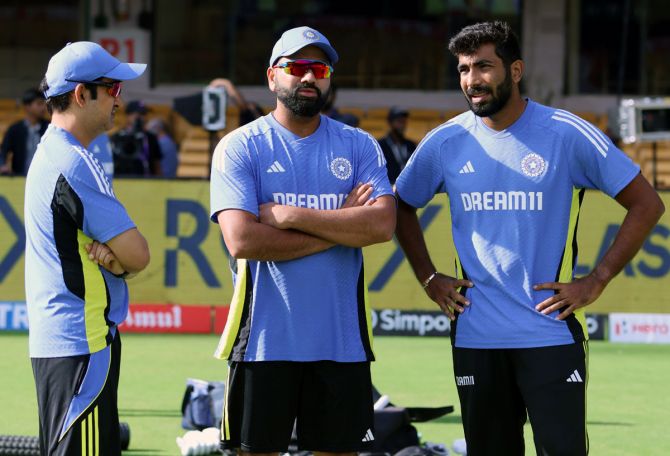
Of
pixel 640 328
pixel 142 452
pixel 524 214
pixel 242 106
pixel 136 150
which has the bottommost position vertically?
pixel 142 452

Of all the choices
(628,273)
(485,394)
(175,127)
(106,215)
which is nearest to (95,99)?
(106,215)

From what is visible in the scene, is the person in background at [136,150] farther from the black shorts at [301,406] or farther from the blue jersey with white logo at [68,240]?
the blue jersey with white logo at [68,240]

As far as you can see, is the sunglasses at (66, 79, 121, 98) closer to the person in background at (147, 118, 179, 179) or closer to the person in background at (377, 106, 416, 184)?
the person in background at (377, 106, 416, 184)

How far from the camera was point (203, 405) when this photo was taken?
7.66 meters

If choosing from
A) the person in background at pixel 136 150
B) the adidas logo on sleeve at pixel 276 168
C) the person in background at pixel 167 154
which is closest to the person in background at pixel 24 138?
the person in background at pixel 136 150

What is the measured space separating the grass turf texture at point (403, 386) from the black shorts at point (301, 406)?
87.8 inches

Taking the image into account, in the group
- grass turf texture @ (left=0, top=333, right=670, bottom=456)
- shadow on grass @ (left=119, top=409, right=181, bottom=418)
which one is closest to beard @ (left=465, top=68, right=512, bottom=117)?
grass turf texture @ (left=0, top=333, right=670, bottom=456)

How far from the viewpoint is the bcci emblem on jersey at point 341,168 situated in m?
5.20

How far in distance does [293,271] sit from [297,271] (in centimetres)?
2

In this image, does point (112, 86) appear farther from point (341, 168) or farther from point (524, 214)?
point (524, 214)

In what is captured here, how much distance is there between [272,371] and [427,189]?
106 cm

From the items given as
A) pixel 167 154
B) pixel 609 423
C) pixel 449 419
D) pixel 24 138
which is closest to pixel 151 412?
pixel 449 419

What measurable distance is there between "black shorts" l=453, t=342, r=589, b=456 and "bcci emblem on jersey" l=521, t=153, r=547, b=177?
0.70m

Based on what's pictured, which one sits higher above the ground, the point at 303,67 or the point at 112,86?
the point at 303,67
